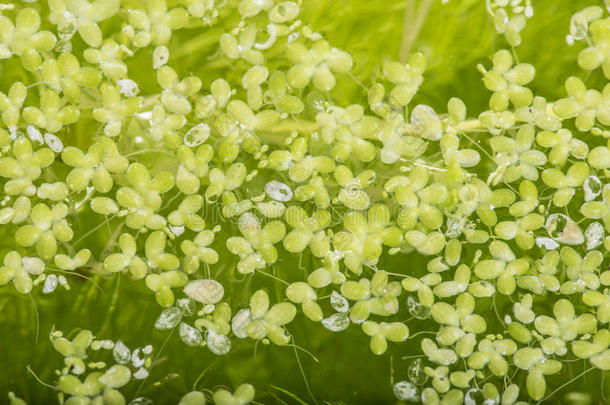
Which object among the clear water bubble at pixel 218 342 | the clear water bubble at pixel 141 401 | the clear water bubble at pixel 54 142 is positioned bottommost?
the clear water bubble at pixel 141 401

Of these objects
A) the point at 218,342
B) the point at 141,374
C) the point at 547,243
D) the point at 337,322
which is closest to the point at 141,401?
the point at 141,374

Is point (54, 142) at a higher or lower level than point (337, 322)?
higher

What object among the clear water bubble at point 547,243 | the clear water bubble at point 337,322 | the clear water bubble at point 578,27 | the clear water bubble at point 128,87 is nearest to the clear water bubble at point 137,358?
the clear water bubble at point 337,322

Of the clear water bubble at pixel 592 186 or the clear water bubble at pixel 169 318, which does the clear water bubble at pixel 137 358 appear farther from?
the clear water bubble at pixel 592 186

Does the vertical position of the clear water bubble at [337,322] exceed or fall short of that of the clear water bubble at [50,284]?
it falls short

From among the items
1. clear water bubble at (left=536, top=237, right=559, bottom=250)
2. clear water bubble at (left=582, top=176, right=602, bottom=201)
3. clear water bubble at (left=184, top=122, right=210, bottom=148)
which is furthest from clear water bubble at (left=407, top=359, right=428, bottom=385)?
clear water bubble at (left=184, top=122, right=210, bottom=148)

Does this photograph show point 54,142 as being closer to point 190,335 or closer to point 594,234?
point 190,335

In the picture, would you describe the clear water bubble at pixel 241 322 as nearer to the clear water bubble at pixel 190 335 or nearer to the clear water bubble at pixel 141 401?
the clear water bubble at pixel 190 335

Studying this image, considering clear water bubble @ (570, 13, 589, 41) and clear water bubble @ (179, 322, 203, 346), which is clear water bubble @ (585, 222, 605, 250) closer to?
clear water bubble @ (570, 13, 589, 41)

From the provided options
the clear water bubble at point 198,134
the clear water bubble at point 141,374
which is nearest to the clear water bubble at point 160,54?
the clear water bubble at point 198,134
